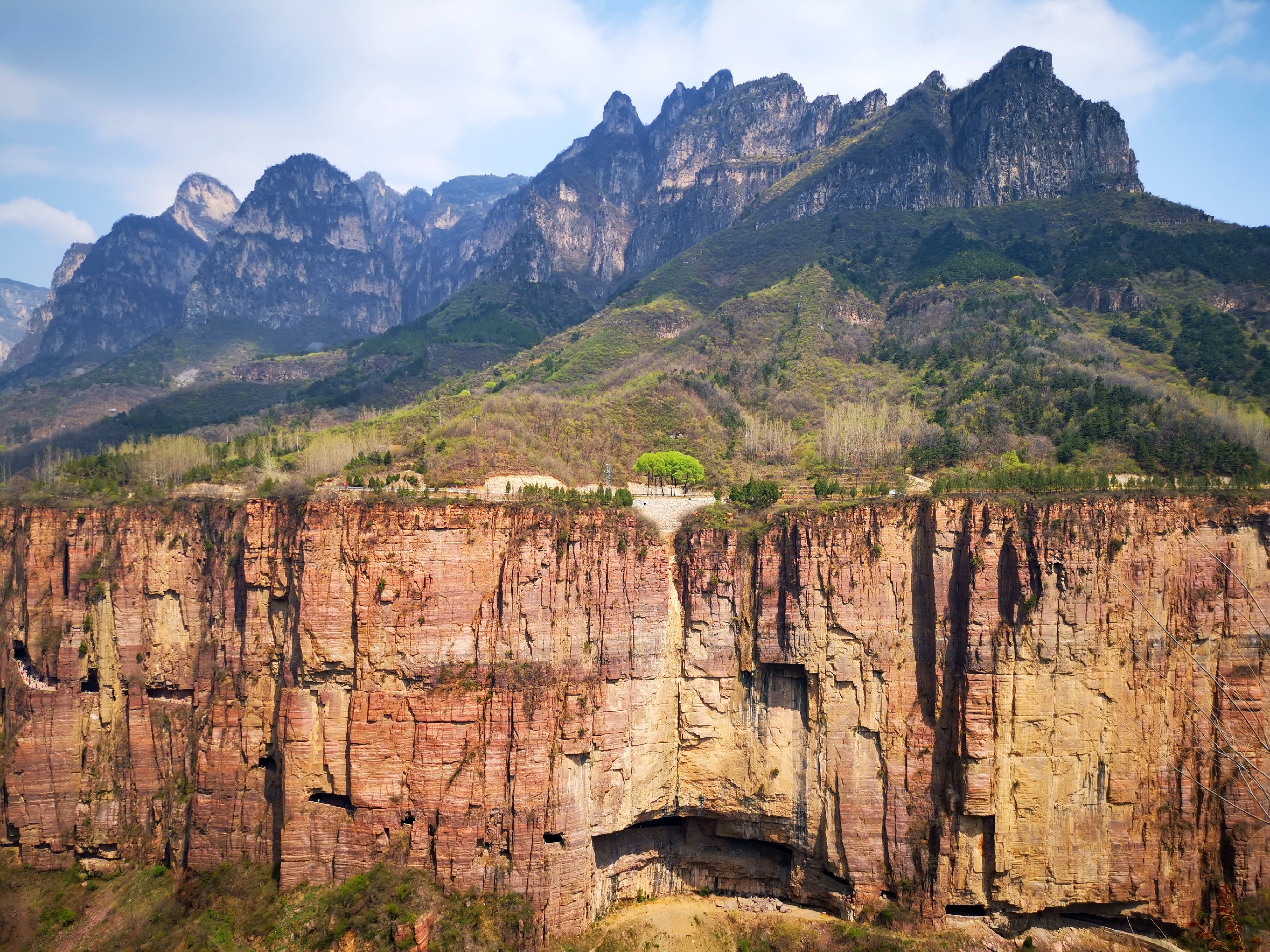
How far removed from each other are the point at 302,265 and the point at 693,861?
17093 cm

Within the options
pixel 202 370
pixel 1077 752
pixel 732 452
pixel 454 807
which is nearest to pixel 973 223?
pixel 732 452

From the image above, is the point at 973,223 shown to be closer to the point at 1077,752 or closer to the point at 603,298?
the point at 603,298

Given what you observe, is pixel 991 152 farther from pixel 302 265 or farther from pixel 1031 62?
pixel 302 265

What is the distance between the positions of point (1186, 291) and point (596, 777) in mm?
73666

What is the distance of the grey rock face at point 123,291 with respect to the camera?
16525 cm

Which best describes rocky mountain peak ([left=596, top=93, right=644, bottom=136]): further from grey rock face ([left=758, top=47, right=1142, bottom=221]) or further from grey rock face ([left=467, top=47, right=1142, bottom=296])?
grey rock face ([left=758, top=47, right=1142, bottom=221])

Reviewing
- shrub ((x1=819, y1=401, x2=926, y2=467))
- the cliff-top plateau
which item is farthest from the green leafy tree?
shrub ((x1=819, y1=401, x2=926, y2=467))

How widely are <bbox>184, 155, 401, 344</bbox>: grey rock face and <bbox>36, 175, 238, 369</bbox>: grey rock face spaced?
1214 cm

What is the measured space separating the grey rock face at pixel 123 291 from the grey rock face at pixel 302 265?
12143mm

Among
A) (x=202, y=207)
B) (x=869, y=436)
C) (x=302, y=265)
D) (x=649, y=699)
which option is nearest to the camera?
(x=649, y=699)

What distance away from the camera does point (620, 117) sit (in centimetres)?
17075

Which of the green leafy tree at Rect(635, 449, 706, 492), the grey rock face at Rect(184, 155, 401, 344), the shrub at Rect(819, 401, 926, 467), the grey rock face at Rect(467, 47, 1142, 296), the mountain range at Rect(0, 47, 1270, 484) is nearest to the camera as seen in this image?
the green leafy tree at Rect(635, 449, 706, 492)

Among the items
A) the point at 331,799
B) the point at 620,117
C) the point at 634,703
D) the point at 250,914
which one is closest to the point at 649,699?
the point at 634,703

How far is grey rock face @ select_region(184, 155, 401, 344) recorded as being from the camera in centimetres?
16688
